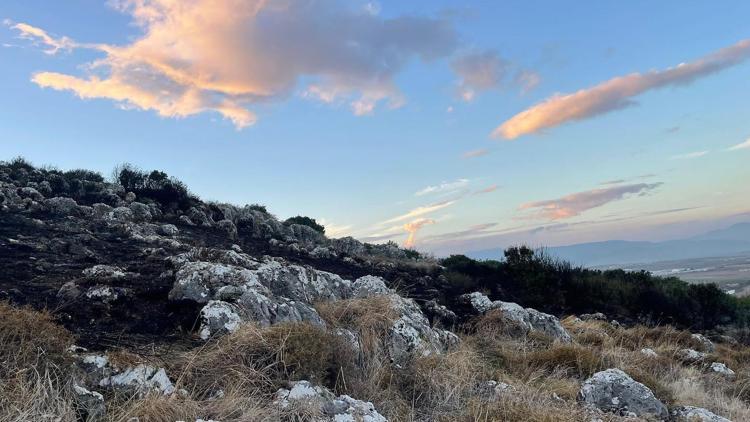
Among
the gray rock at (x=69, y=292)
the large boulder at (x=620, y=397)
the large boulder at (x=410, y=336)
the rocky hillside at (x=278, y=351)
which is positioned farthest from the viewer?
the large boulder at (x=410, y=336)

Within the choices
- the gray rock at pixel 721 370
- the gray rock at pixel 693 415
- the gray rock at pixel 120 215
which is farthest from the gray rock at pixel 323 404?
the gray rock at pixel 120 215

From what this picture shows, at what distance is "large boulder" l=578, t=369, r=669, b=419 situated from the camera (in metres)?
5.00

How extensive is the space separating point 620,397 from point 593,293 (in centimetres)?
1076

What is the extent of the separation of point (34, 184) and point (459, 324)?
1363 centimetres

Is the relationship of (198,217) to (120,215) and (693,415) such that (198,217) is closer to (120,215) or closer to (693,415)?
(120,215)

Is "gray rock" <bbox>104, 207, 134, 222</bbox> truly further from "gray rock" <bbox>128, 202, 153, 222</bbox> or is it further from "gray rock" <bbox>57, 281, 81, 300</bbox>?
"gray rock" <bbox>57, 281, 81, 300</bbox>

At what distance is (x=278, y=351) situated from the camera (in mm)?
4738

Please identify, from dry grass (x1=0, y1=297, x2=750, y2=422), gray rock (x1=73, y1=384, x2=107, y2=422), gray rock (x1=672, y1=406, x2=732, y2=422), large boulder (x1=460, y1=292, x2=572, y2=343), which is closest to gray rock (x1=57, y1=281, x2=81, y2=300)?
dry grass (x1=0, y1=297, x2=750, y2=422)

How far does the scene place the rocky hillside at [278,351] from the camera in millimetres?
3971

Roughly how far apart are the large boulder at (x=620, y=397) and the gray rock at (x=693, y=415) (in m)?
0.11

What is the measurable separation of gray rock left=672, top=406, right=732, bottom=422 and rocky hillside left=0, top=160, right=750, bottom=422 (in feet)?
0.15

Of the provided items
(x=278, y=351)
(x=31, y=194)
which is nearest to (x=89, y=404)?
(x=278, y=351)

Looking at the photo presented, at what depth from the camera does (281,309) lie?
6.16m

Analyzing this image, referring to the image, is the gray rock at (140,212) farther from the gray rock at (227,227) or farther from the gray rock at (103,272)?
the gray rock at (103,272)
